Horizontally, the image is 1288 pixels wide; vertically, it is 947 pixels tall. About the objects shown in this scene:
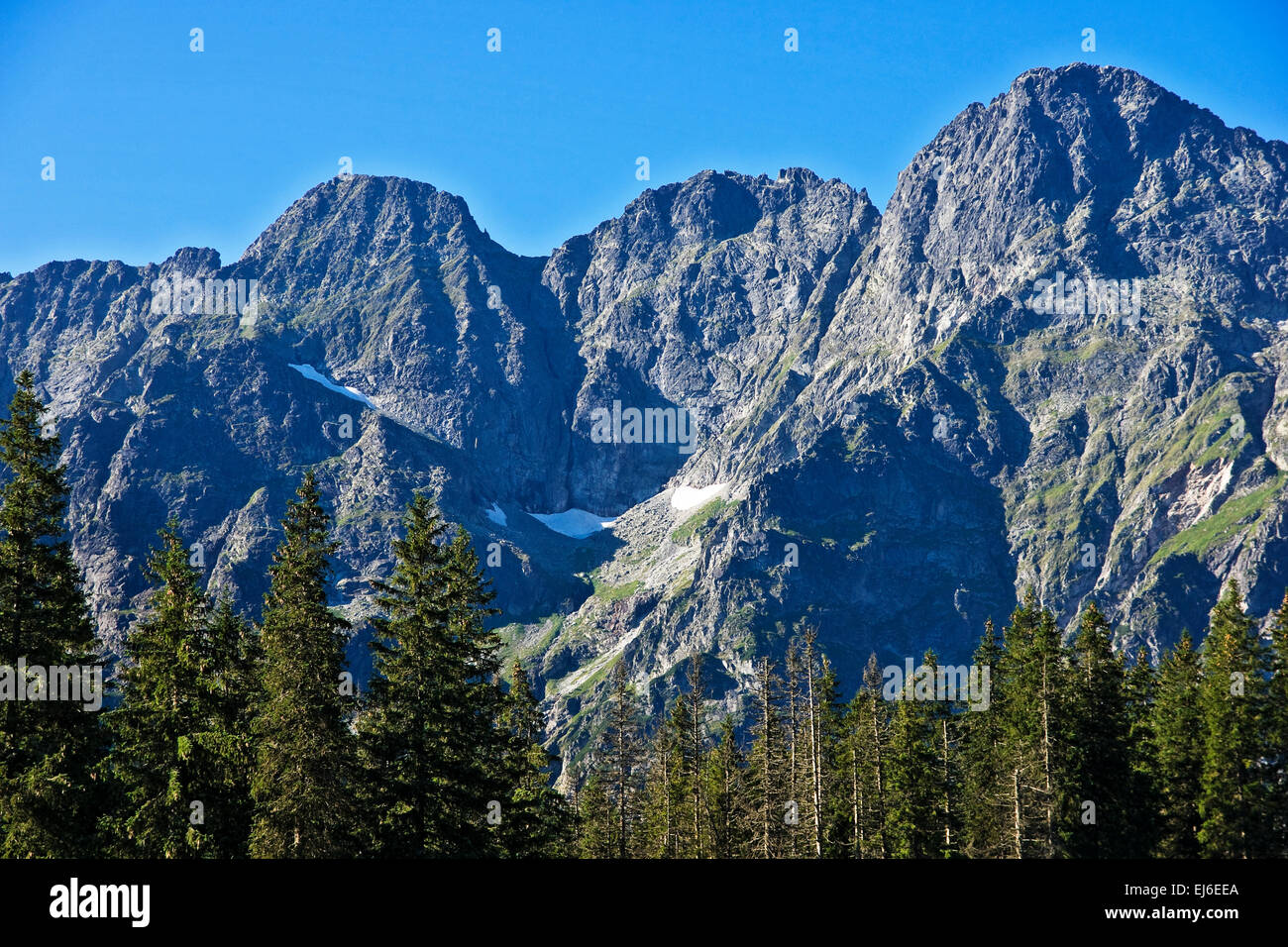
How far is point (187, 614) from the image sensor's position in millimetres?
40031

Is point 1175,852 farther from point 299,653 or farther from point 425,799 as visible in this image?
point 299,653

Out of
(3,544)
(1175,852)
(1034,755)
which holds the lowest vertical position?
(1175,852)

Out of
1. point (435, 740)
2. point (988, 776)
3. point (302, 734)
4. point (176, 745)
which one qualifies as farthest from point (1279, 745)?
point (176, 745)

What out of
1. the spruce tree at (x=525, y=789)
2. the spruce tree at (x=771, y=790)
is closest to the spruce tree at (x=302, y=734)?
the spruce tree at (x=525, y=789)

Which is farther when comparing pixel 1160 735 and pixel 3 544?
pixel 1160 735

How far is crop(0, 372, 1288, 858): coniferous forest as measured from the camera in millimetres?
37125

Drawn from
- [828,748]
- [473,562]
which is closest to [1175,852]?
[828,748]

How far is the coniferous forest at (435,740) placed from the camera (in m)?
37.1

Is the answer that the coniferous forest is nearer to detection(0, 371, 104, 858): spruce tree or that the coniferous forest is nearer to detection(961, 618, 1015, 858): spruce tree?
detection(0, 371, 104, 858): spruce tree

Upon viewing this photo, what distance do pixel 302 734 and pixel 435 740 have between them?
5397mm
